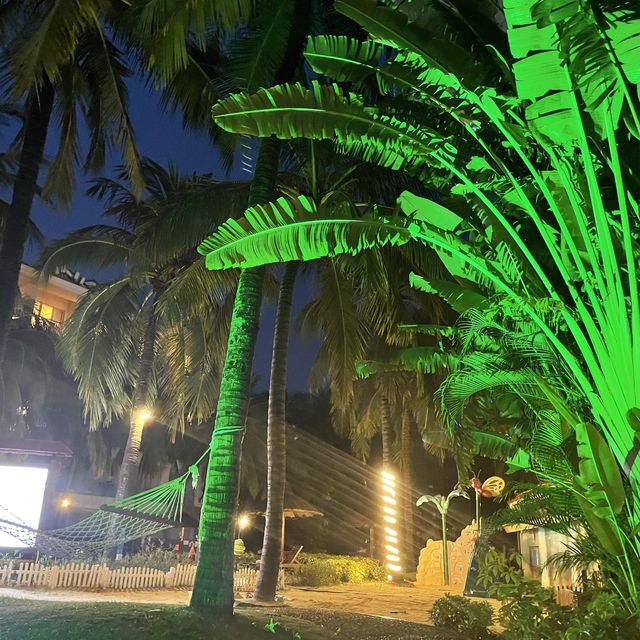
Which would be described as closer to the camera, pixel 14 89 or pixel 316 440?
pixel 14 89

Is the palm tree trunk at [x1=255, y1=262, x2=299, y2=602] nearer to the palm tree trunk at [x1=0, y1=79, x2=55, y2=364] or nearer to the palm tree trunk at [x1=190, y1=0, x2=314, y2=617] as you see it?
the palm tree trunk at [x1=190, y1=0, x2=314, y2=617]

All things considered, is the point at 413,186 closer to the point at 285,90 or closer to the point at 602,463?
the point at 285,90

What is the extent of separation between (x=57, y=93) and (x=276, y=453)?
20.0 ft

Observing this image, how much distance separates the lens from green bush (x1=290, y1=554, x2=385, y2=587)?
40.8 feet

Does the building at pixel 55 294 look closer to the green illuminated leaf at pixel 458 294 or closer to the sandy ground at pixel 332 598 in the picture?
the sandy ground at pixel 332 598

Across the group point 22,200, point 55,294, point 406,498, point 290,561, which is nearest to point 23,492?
point 22,200

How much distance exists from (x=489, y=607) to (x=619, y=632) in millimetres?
3453

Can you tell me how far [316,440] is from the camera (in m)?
21.4

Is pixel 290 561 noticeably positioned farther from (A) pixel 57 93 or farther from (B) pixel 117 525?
(A) pixel 57 93

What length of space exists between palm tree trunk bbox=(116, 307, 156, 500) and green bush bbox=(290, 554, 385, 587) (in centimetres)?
410

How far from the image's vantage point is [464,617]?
6.32 m

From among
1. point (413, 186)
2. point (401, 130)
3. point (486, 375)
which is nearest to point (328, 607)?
point (486, 375)

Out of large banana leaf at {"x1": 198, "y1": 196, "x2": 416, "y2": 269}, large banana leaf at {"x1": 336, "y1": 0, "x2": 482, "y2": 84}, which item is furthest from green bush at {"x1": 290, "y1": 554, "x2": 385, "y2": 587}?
large banana leaf at {"x1": 336, "y1": 0, "x2": 482, "y2": 84}

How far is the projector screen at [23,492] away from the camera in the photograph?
1012cm
